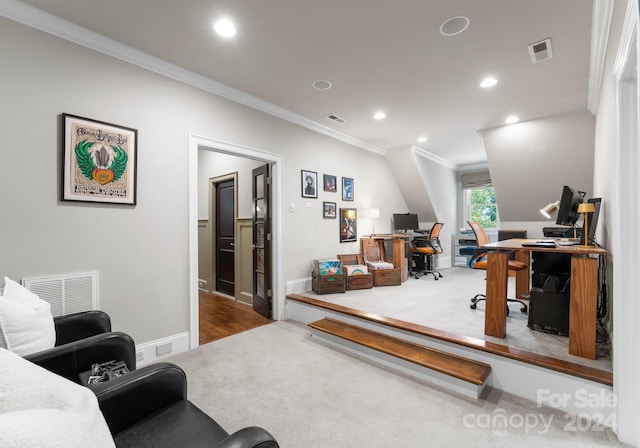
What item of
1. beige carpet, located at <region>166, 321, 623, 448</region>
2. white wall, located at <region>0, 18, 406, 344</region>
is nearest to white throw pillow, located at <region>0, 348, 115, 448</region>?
beige carpet, located at <region>166, 321, 623, 448</region>

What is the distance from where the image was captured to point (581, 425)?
1823 mm

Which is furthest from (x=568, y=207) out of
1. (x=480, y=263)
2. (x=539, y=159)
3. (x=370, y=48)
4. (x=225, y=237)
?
(x=225, y=237)

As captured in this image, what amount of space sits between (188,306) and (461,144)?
5722 millimetres

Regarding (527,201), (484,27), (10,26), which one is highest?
(484,27)

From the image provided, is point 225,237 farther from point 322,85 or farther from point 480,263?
point 480,263

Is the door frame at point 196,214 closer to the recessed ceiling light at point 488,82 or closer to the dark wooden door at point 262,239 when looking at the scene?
the dark wooden door at point 262,239

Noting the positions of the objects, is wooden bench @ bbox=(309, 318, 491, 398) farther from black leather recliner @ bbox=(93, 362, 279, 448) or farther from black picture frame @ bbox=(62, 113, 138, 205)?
black picture frame @ bbox=(62, 113, 138, 205)

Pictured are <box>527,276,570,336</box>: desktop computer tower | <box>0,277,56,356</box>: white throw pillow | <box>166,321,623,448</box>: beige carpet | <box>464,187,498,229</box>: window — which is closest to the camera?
<box>0,277,56,356</box>: white throw pillow

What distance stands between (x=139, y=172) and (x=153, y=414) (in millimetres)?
2171

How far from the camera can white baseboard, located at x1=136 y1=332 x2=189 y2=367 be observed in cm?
263

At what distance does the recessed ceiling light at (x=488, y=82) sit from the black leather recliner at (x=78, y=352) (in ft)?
13.5

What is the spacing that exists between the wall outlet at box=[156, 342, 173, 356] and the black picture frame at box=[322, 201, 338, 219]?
276 centimetres

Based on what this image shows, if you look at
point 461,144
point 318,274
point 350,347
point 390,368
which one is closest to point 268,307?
point 318,274

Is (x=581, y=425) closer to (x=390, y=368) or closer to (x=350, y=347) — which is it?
(x=390, y=368)
